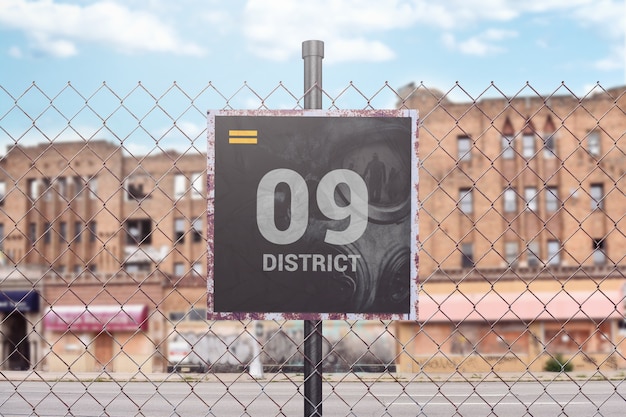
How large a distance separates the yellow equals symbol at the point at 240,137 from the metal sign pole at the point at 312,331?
30 centimetres

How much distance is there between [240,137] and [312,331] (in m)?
0.99

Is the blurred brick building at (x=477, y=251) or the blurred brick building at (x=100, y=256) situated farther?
the blurred brick building at (x=100, y=256)

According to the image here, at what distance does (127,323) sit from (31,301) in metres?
5.97

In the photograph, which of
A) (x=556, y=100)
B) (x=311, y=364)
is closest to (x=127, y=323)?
(x=556, y=100)

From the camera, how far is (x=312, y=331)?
12.1ft

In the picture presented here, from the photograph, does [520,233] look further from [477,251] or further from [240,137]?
[240,137]

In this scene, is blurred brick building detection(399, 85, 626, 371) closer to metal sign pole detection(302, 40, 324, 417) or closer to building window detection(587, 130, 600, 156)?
building window detection(587, 130, 600, 156)

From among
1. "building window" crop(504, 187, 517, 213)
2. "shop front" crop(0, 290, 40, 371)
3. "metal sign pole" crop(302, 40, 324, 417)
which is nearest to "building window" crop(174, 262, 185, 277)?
"shop front" crop(0, 290, 40, 371)

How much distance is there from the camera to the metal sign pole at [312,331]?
3.70 m

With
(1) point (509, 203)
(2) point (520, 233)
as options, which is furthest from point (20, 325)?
(2) point (520, 233)

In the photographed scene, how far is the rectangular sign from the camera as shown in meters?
3.61

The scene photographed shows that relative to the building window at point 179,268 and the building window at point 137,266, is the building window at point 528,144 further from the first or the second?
the building window at point 137,266

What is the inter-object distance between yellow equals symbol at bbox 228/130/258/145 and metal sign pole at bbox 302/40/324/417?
0.30 metres

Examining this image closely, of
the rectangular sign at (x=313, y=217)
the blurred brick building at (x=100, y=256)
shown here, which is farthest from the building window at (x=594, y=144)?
the rectangular sign at (x=313, y=217)
